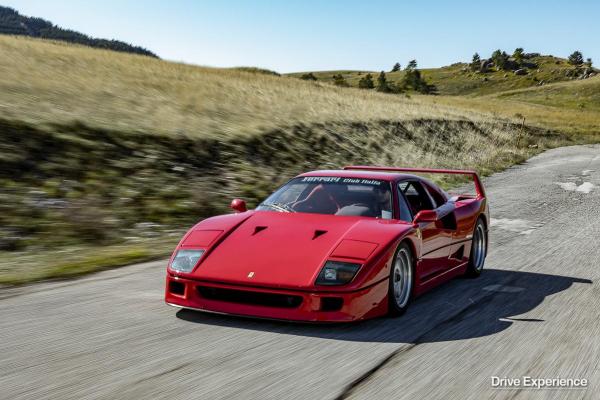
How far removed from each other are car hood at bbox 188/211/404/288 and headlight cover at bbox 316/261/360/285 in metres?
0.05

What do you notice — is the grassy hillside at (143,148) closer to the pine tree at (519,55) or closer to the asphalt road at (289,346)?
the asphalt road at (289,346)

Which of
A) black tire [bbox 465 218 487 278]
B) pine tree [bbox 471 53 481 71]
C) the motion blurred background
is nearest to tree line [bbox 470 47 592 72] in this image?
pine tree [bbox 471 53 481 71]

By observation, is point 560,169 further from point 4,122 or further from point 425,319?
point 425,319

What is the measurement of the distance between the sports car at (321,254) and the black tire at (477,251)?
63 centimetres

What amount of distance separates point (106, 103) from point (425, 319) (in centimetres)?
1681

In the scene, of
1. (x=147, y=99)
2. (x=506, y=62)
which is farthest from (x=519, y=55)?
(x=147, y=99)

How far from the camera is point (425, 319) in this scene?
5.77 m

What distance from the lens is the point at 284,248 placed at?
5570 mm

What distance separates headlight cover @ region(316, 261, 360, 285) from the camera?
5.18 m

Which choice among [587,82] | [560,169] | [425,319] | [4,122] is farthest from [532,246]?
[587,82]

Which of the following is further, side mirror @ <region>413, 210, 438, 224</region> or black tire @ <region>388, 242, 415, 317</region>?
side mirror @ <region>413, 210, 438, 224</region>

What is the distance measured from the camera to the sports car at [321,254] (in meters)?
5.17

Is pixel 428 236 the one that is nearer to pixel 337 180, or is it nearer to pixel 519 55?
pixel 337 180

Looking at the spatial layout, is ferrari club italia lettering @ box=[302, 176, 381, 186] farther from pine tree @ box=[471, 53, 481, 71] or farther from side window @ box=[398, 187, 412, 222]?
pine tree @ box=[471, 53, 481, 71]
